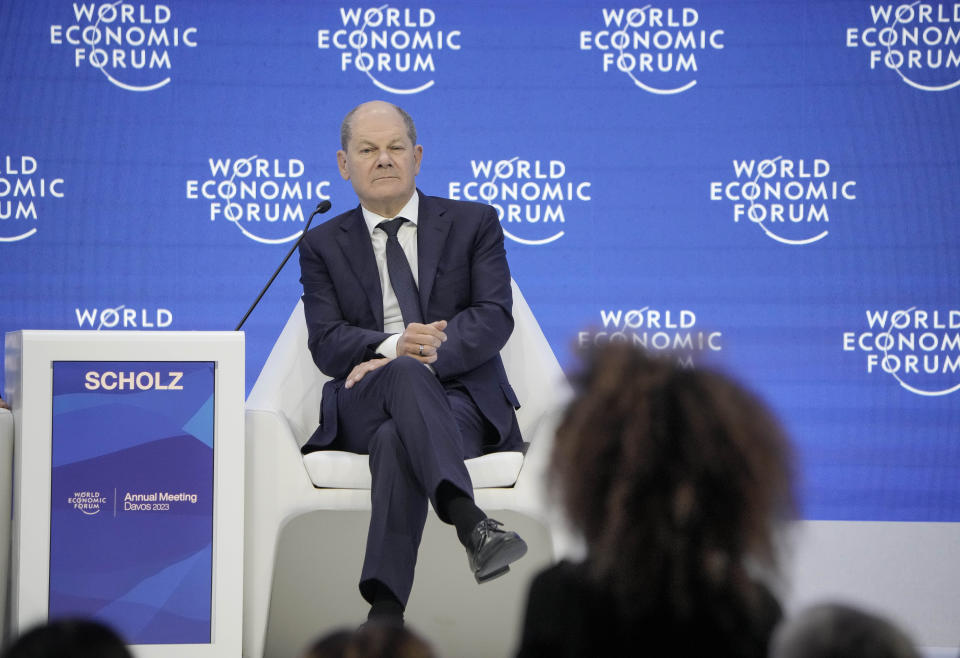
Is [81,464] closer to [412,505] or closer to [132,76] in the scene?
[412,505]

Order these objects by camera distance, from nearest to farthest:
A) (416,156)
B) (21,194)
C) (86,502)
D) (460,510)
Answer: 1. (460,510)
2. (86,502)
3. (416,156)
4. (21,194)

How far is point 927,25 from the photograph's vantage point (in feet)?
13.9

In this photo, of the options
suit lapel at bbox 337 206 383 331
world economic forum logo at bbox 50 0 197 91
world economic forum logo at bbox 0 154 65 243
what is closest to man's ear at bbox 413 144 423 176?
suit lapel at bbox 337 206 383 331

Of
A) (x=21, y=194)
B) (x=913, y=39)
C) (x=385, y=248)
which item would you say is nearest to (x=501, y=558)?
(x=385, y=248)

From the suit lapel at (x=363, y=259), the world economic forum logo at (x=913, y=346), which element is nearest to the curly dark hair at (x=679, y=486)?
the suit lapel at (x=363, y=259)

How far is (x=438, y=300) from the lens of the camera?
3135 millimetres

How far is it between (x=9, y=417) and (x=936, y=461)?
323 cm

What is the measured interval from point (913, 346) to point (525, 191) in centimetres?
156

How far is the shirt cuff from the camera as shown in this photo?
2.96 meters

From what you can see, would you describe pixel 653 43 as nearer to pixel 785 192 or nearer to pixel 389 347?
pixel 785 192

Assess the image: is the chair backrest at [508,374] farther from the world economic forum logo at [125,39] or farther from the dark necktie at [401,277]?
the world economic forum logo at [125,39]

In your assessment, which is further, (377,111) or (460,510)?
(377,111)

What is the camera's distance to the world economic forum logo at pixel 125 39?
13.7 ft

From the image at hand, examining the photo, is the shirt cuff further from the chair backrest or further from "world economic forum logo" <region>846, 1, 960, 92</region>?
"world economic forum logo" <region>846, 1, 960, 92</region>
